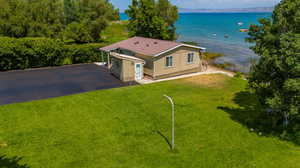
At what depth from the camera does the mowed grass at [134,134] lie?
32.9 ft

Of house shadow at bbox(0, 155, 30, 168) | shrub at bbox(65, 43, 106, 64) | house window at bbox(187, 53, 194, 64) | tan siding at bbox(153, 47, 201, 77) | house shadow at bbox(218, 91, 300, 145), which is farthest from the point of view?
shrub at bbox(65, 43, 106, 64)

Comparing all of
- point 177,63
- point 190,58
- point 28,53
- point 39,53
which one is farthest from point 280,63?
point 28,53

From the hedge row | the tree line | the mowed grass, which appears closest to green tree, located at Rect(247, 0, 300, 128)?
the mowed grass

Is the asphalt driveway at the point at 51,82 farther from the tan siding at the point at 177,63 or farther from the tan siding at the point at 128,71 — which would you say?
the tan siding at the point at 177,63

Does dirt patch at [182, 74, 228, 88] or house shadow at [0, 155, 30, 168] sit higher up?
dirt patch at [182, 74, 228, 88]

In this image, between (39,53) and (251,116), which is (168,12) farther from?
(251,116)

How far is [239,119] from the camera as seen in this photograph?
14.1 m

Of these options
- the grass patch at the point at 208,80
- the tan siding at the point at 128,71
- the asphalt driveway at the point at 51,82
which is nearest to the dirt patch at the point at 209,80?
the grass patch at the point at 208,80

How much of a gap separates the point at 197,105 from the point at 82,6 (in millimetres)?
37243

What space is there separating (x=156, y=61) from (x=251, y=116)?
11150mm

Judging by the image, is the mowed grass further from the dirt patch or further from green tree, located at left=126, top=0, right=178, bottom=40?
green tree, located at left=126, top=0, right=178, bottom=40

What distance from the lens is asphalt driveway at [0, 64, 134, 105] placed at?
730 inches

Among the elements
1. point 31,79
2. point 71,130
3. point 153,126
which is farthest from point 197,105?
point 31,79

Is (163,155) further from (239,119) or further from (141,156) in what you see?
(239,119)
